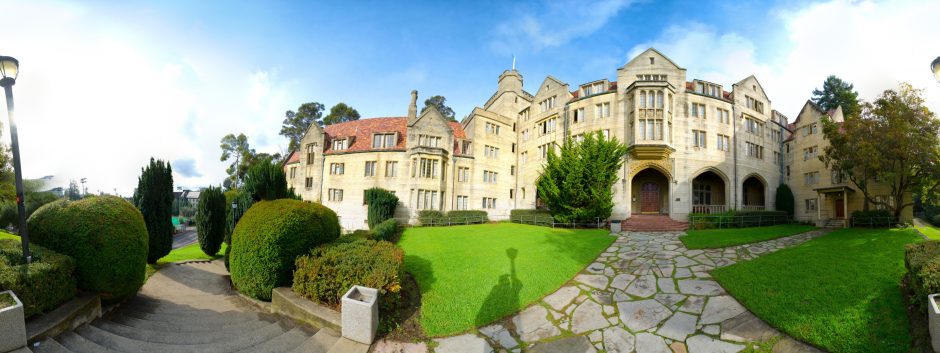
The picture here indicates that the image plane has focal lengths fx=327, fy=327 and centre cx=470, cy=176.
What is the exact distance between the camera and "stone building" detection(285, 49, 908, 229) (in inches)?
1061

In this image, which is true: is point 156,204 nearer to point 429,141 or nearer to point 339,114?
point 429,141

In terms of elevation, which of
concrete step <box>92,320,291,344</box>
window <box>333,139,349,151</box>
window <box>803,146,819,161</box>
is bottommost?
concrete step <box>92,320,291,344</box>

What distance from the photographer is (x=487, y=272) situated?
10.1m

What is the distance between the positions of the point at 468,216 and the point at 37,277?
24.2m

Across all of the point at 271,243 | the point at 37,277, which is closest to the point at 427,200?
the point at 271,243

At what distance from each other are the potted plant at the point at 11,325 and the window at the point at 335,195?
26.3m

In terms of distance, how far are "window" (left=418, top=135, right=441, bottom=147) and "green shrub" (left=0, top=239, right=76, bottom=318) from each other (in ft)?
79.2

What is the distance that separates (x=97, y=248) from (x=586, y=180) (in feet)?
66.0

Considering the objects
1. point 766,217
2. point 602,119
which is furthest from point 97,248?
point 766,217

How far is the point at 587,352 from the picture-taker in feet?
20.2

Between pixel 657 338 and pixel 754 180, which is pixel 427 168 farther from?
pixel 754 180

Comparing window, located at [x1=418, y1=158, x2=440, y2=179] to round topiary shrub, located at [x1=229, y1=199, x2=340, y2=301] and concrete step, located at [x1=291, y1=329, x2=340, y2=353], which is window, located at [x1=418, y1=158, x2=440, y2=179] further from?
concrete step, located at [x1=291, y1=329, x2=340, y2=353]

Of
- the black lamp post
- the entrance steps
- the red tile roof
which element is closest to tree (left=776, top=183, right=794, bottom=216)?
the entrance steps

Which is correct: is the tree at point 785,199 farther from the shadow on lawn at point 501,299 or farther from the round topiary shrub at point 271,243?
the round topiary shrub at point 271,243
